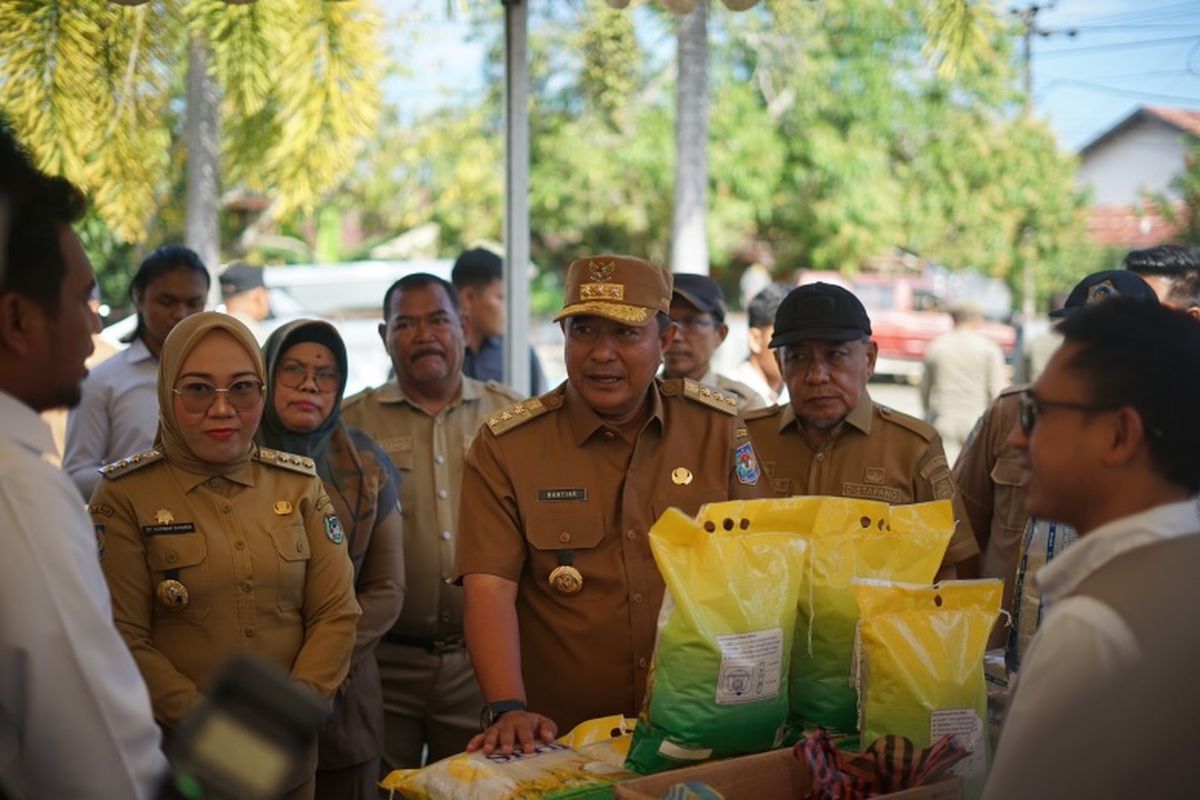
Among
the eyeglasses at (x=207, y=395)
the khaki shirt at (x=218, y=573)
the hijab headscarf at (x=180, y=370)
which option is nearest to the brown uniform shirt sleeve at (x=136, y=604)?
the khaki shirt at (x=218, y=573)

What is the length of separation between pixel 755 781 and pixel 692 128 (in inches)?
Result: 335


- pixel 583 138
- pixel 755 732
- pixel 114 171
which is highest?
pixel 583 138

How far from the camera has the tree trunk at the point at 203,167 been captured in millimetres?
7863

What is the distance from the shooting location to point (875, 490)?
3.29 metres

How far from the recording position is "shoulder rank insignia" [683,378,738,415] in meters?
3.07

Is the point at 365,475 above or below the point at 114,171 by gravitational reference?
below

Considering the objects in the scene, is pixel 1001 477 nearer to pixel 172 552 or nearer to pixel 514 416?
pixel 514 416

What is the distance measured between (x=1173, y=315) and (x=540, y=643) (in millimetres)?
1606

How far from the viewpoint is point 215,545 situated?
3018mm

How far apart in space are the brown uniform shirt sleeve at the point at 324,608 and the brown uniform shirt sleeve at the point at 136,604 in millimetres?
289

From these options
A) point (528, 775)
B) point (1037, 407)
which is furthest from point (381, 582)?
point (1037, 407)

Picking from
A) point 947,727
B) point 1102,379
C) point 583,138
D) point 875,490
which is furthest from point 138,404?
point 583,138

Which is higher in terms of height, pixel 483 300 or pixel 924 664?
pixel 483 300

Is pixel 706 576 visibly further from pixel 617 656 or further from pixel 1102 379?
pixel 1102 379
